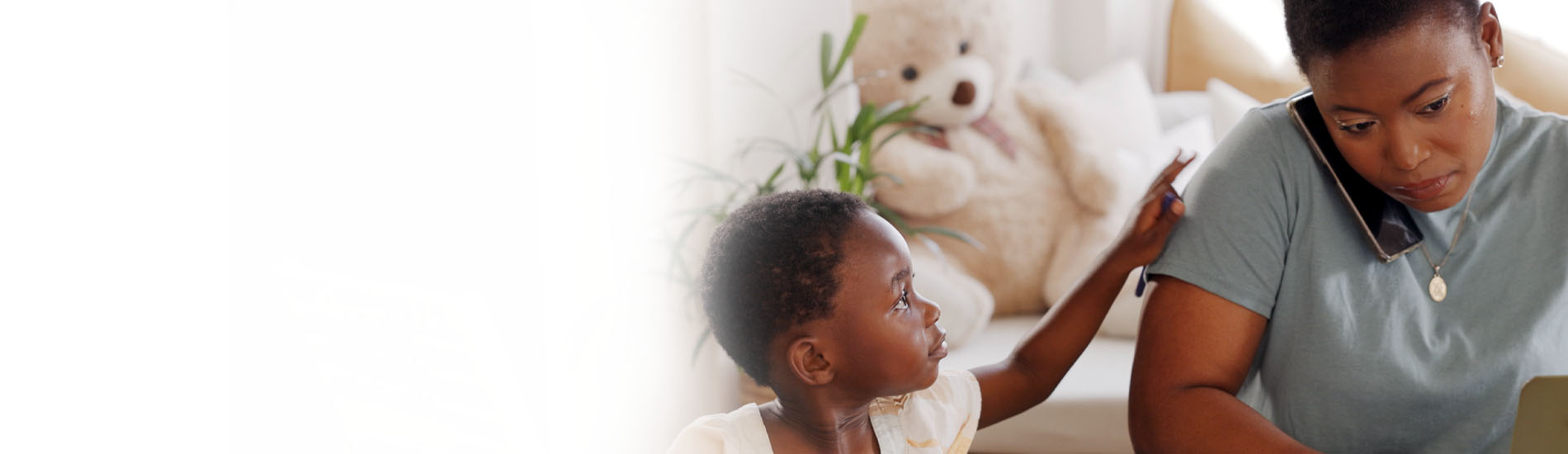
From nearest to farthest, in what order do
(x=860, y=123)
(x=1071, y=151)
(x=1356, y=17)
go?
(x=1356, y=17) → (x=860, y=123) → (x=1071, y=151)

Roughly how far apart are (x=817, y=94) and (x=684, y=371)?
56 centimetres

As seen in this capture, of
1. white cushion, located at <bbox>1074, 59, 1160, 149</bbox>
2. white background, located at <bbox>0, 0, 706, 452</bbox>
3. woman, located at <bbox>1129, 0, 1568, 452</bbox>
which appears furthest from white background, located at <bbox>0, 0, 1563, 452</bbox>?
white cushion, located at <bbox>1074, 59, 1160, 149</bbox>

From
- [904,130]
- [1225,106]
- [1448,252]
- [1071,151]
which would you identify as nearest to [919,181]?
[904,130]

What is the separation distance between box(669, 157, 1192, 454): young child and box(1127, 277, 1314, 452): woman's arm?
0.09 metres

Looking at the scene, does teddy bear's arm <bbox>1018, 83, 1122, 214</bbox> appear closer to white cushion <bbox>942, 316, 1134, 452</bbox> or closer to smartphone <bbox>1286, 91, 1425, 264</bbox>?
white cushion <bbox>942, 316, 1134, 452</bbox>

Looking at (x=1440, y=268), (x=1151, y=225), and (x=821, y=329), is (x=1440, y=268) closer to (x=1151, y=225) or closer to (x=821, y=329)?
(x=1151, y=225)

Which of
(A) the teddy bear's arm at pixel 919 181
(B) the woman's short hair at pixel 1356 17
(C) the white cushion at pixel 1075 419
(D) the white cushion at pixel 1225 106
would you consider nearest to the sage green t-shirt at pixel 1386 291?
(B) the woman's short hair at pixel 1356 17

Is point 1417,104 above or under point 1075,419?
above

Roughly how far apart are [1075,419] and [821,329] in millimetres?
931

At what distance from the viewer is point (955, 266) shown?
2047 mm

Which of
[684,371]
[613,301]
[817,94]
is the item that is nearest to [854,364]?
[613,301]

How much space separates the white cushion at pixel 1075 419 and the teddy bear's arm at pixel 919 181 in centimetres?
32

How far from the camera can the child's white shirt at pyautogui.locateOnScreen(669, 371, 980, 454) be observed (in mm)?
907

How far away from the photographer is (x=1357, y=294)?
3.19ft
